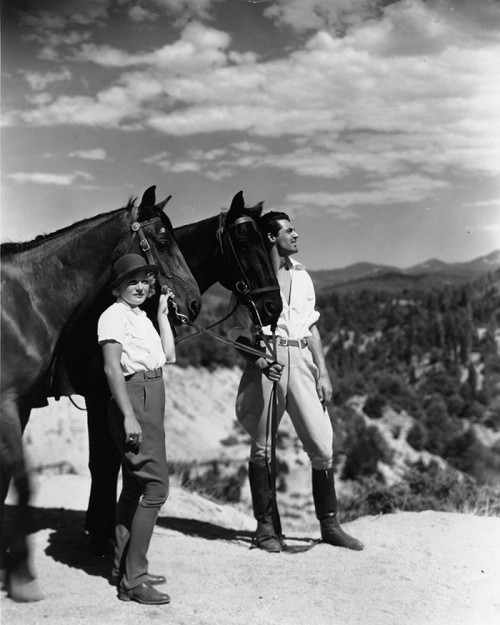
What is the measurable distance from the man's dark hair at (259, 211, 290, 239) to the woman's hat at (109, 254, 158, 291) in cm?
126

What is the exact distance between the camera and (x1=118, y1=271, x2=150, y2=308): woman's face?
3.85 metres

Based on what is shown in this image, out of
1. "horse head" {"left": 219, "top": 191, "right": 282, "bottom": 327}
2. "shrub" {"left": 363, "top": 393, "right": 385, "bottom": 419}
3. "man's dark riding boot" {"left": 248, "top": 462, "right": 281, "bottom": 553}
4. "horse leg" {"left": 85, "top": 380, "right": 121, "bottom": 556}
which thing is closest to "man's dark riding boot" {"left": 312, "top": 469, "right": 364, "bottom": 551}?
"man's dark riding boot" {"left": 248, "top": 462, "right": 281, "bottom": 553}

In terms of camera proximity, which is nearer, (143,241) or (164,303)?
(164,303)

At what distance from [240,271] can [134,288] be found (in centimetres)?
108

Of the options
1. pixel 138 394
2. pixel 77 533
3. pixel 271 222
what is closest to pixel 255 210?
pixel 271 222

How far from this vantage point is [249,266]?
4.72 metres

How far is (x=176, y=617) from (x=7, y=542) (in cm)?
102

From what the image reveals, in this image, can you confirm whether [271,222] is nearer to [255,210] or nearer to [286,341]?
[255,210]

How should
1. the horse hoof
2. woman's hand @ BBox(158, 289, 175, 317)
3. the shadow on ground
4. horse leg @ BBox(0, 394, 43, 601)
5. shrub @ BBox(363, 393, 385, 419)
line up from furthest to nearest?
shrub @ BBox(363, 393, 385, 419), the shadow on ground, woman's hand @ BBox(158, 289, 175, 317), the horse hoof, horse leg @ BBox(0, 394, 43, 601)

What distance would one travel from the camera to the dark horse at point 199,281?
4414 mm

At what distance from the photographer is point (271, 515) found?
5.10 metres

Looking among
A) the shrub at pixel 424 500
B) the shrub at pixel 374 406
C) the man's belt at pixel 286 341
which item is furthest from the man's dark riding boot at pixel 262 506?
Answer: the shrub at pixel 374 406

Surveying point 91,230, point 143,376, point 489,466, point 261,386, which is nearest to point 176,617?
point 143,376

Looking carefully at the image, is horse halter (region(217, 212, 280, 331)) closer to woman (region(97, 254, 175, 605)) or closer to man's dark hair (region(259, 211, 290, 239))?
man's dark hair (region(259, 211, 290, 239))
